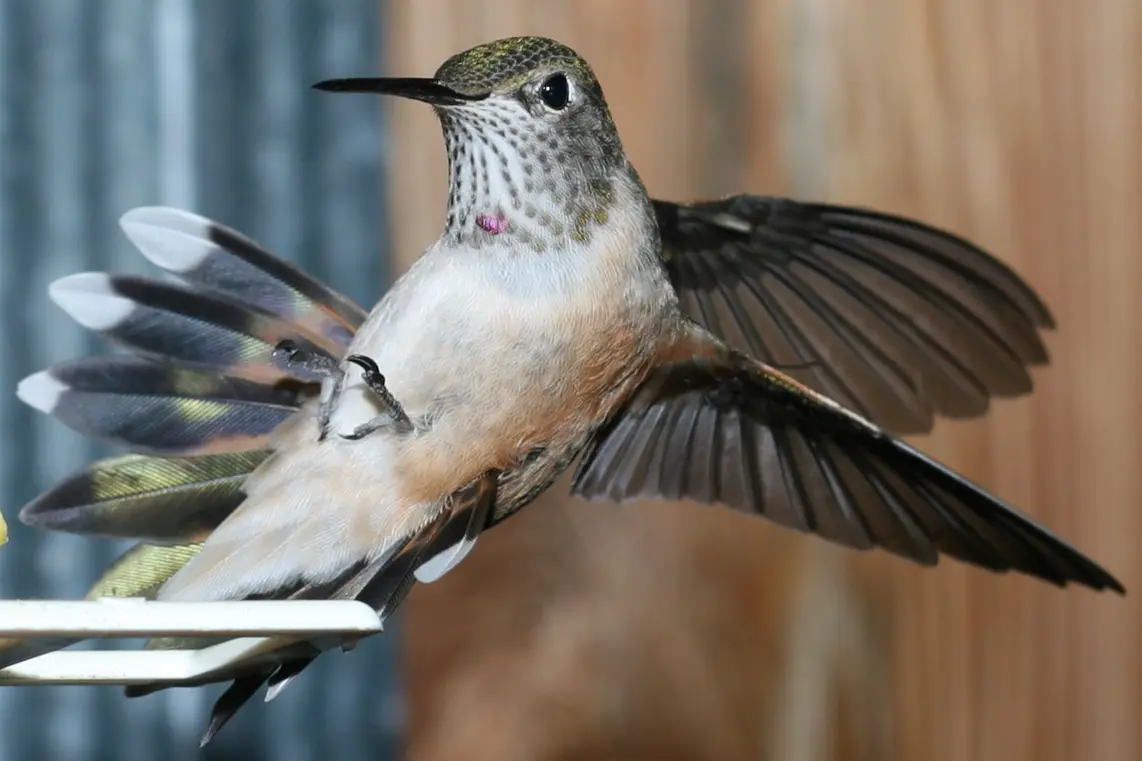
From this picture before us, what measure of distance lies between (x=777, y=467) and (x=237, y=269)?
1.39 ft

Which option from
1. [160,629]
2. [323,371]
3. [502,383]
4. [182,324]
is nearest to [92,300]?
[182,324]

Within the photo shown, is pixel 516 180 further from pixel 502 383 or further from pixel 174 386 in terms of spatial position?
pixel 174 386

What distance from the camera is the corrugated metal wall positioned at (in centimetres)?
110

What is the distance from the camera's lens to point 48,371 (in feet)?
2.73

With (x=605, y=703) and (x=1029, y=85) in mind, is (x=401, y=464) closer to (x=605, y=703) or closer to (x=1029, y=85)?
(x=605, y=703)

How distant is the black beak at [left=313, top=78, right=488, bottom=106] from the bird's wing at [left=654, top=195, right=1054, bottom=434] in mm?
302

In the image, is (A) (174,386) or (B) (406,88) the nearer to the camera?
(B) (406,88)

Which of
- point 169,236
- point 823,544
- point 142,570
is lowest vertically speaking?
point 823,544

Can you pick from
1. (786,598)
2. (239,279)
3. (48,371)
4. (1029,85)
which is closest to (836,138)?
(1029,85)

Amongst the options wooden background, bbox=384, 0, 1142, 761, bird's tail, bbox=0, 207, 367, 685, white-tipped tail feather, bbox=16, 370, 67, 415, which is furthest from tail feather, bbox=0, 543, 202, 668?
wooden background, bbox=384, 0, 1142, 761

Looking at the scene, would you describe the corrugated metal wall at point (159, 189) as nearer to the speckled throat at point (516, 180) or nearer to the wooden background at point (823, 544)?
the wooden background at point (823, 544)

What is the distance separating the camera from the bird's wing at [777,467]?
898 millimetres

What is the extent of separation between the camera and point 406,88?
26.1 inches

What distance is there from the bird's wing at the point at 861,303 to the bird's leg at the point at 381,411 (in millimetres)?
322
